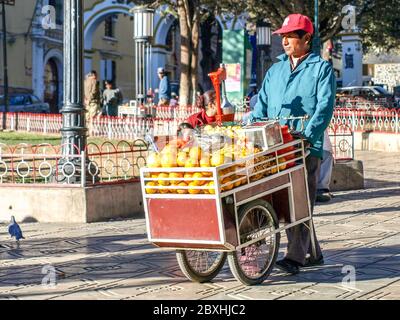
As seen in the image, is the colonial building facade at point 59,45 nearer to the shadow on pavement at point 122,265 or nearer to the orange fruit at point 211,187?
the shadow on pavement at point 122,265

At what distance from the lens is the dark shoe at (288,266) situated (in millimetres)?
5824

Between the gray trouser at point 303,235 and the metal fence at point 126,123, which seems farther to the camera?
the metal fence at point 126,123

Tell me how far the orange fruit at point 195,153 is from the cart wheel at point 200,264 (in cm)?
77

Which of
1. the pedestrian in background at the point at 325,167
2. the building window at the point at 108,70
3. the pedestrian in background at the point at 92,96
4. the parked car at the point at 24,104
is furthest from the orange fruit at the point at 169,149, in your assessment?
the building window at the point at 108,70

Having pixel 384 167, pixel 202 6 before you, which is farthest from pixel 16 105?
pixel 384 167

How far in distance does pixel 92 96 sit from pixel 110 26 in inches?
904

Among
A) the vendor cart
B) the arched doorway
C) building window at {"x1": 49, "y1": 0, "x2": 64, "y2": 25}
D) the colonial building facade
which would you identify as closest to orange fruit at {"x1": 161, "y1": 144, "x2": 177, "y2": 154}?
the vendor cart

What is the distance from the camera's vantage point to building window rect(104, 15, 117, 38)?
41009mm

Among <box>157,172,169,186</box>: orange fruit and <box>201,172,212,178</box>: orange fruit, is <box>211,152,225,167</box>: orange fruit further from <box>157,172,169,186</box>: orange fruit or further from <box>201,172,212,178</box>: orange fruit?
<box>157,172,169,186</box>: orange fruit

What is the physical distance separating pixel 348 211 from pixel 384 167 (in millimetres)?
5837

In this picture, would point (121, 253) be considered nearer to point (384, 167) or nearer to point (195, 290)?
point (195, 290)

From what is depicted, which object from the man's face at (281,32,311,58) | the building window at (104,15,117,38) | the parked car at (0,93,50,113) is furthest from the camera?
the building window at (104,15,117,38)

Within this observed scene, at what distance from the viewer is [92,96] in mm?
19281

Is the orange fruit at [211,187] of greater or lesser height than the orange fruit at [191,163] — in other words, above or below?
below
